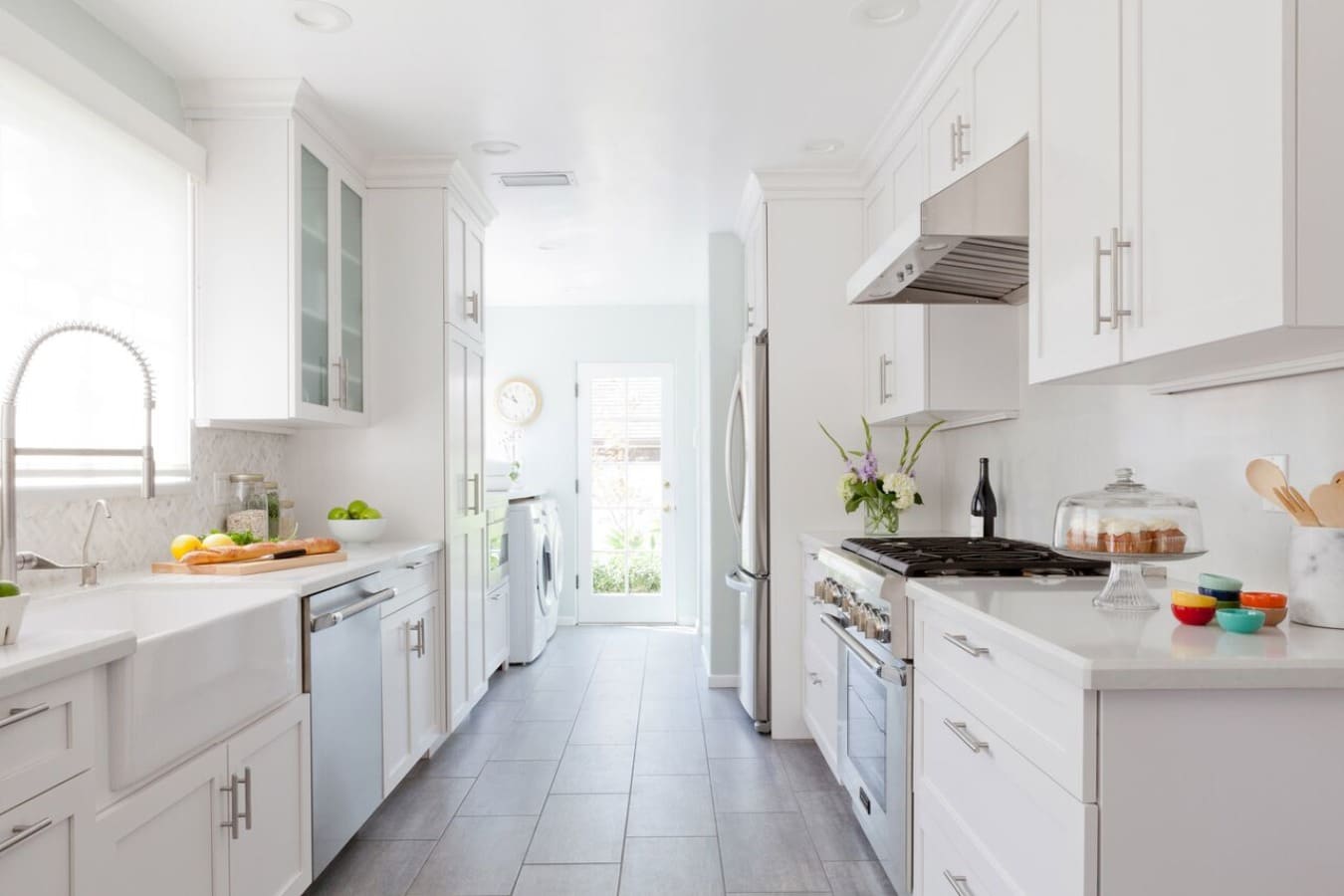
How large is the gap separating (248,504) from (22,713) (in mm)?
1815

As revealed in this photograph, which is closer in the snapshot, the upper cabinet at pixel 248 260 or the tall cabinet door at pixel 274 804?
the tall cabinet door at pixel 274 804

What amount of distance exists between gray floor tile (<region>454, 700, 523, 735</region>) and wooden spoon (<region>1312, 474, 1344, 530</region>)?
10.6 feet

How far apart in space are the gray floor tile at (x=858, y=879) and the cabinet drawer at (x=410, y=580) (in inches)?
64.1

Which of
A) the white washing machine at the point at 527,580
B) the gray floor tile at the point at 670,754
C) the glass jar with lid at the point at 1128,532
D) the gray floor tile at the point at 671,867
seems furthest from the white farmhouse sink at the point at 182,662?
the white washing machine at the point at 527,580

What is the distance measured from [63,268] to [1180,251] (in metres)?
2.64

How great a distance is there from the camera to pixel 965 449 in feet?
11.1

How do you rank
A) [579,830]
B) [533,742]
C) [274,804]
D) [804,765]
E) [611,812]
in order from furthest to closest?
[533,742] → [804,765] → [611,812] → [579,830] → [274,804]

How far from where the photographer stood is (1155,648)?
51.1 inches

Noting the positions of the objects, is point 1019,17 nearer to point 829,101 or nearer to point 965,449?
point 829,101

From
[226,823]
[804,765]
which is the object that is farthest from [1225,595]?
[804,765]

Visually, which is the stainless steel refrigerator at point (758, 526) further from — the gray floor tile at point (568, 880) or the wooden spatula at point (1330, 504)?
the wooden spatula at point (1330, 504)

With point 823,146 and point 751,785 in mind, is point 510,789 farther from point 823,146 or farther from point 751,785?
point 823,146

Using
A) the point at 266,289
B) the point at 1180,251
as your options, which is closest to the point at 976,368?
the point at 1180,251

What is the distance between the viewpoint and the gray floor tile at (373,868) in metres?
2.39
